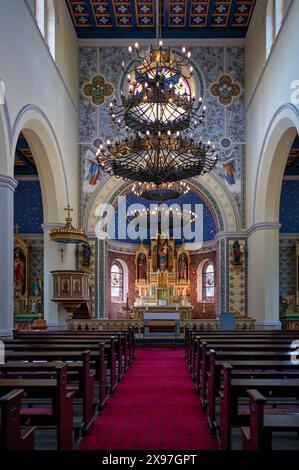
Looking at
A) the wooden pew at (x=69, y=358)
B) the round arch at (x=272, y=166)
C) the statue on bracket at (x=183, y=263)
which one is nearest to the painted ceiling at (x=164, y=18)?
the round arch at (x=272, y=166)

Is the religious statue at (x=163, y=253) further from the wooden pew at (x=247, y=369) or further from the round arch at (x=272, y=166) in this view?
the wooden pew at (x=247, y=369)

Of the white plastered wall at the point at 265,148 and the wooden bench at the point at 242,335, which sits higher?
the white plastered wall at the point at 265,148

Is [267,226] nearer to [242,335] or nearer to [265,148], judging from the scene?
[265,148]

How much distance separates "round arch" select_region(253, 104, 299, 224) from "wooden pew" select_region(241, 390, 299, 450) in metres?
11.7

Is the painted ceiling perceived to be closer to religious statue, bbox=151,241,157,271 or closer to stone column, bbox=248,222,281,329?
stone column, bbox=248,222,281,329

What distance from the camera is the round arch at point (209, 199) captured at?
20891mm

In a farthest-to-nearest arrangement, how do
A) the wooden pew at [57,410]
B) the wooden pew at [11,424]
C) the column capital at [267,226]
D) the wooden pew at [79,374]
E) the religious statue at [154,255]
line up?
the religious statue at [154,255], the column capital at [267,226], the wooden pew at [79,374], the wooden pew at [57,410], the wooden pew at [11,424]

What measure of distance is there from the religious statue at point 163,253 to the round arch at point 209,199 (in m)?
6.16

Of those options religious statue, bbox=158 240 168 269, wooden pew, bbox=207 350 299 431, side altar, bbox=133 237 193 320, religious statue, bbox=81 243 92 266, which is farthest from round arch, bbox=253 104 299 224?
wooden pew, bbox=207 350 299 431

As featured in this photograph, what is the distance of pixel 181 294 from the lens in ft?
86.7

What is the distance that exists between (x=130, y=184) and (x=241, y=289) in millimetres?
5401

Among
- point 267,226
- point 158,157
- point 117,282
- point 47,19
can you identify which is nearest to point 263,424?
point 158,157

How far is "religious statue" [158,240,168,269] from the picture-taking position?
1058 inches
